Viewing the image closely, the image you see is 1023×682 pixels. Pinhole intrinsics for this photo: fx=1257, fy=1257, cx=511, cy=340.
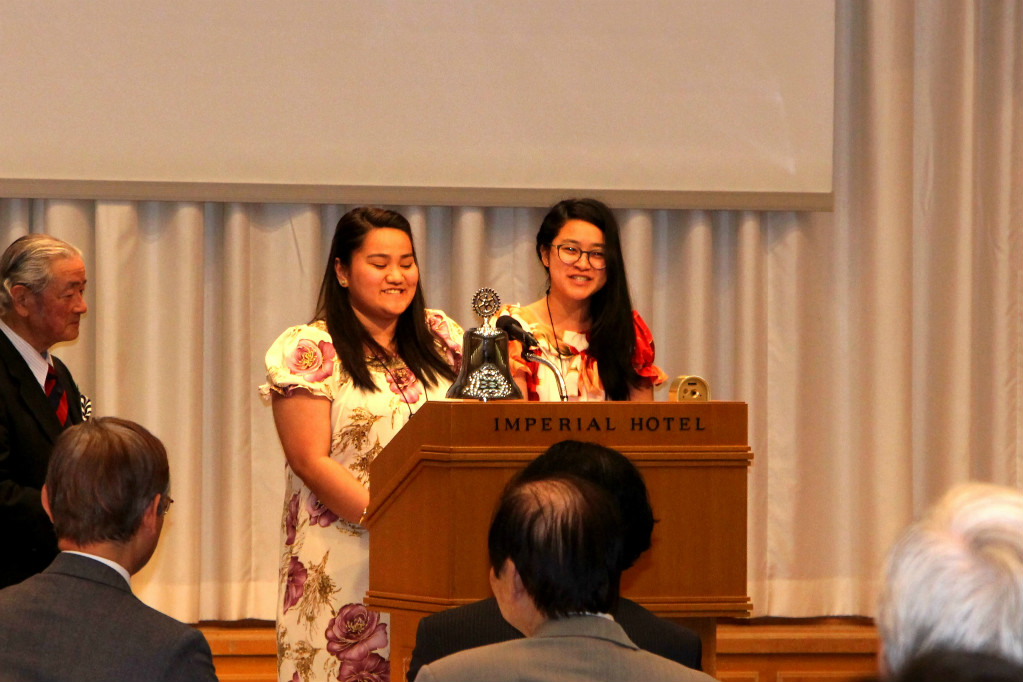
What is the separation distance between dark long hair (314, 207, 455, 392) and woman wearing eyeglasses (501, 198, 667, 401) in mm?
262

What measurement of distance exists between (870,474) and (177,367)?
275 cm

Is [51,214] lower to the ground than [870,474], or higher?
higher

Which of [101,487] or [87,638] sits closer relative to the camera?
[87,638]

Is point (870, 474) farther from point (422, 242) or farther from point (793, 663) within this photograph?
point (422, 242)

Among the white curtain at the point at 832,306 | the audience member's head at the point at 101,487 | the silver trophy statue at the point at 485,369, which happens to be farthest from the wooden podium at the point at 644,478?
the white curtain at the point at 832,306

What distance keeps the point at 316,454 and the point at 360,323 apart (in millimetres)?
391

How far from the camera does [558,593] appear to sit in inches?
67.3

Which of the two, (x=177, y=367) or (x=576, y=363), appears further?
(x=177, y=367)

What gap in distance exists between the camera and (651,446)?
8.23ft

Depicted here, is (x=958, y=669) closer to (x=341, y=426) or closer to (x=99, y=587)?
(x=99, y=587)

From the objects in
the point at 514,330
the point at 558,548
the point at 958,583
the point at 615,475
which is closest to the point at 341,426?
the point at 514,330

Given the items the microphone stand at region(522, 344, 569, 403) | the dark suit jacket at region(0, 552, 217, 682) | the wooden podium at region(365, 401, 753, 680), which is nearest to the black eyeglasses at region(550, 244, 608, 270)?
the microphone stand at region(522, 344, 569, 403)

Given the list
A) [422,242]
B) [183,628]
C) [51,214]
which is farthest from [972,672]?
[51,214]

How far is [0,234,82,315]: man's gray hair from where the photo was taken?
3.44 m
